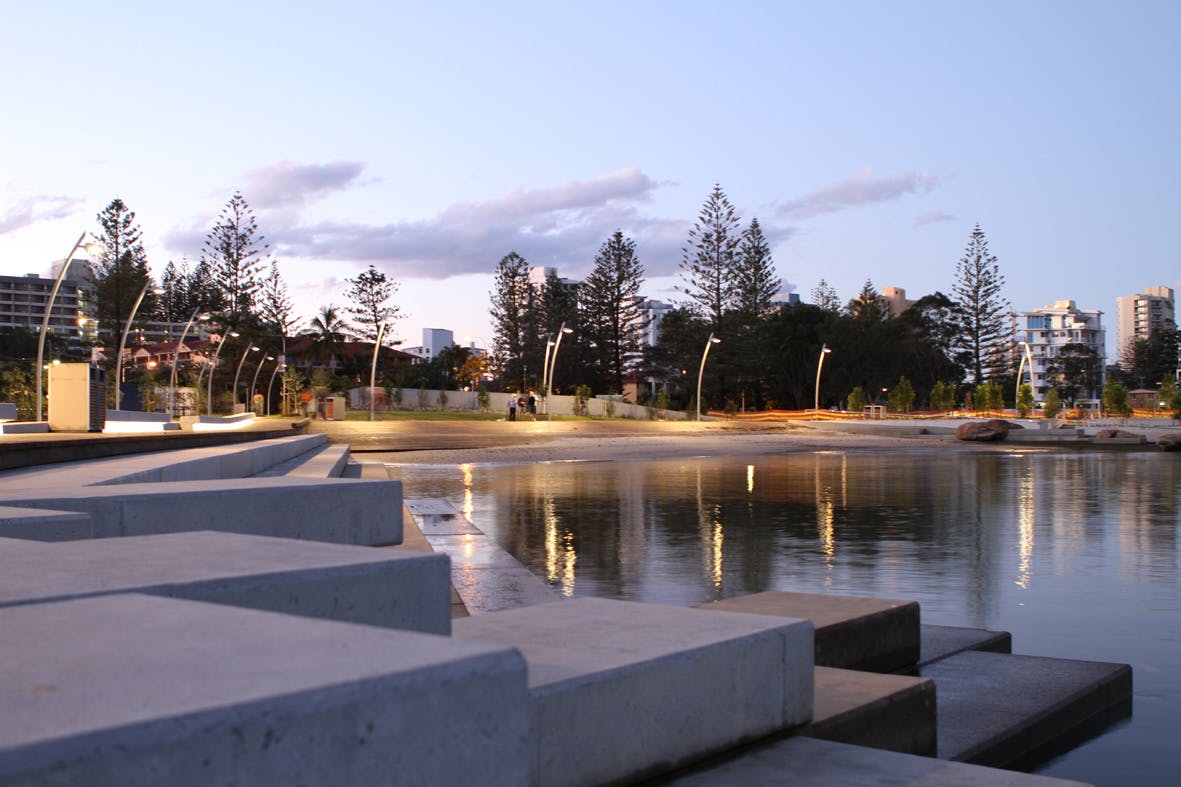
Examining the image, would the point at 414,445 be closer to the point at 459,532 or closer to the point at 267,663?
the point at 459,532

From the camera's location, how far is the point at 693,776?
2484mm

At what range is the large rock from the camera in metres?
36.5

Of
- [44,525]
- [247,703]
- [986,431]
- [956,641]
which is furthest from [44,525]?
[986,431]

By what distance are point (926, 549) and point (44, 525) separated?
23.7ft

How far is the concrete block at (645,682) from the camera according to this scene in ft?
7.33

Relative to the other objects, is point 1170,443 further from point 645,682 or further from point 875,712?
point 645,682

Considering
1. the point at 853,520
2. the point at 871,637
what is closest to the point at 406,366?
the point at 853,520

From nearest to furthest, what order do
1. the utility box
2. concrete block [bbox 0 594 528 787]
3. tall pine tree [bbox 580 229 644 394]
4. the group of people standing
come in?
concrete block [bbox 0 594 528 787], the utility box, the group of people standing, tall pine tree [bbox 580 229 644 394]

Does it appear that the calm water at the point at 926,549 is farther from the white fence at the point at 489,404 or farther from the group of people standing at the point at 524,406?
the white fence at the point at 489,404

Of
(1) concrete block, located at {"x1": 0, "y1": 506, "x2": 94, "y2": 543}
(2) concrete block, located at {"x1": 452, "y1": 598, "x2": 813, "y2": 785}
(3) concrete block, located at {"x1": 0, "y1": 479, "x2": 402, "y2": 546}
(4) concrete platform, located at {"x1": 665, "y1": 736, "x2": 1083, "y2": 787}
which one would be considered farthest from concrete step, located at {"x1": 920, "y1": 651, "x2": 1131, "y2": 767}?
(1) concrete block, located at {"x1": 0, "y1": 506, "x2": 94, "y2": 543}

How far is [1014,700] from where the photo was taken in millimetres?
3939

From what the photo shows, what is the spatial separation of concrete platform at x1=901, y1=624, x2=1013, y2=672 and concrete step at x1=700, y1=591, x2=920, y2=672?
0.30 meters

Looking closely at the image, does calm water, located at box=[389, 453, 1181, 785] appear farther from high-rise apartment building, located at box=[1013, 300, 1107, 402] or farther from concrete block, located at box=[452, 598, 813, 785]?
high-rise apartment building, located at box=[1013, 300, 1107, 402]

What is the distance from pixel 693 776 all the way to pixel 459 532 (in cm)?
730
